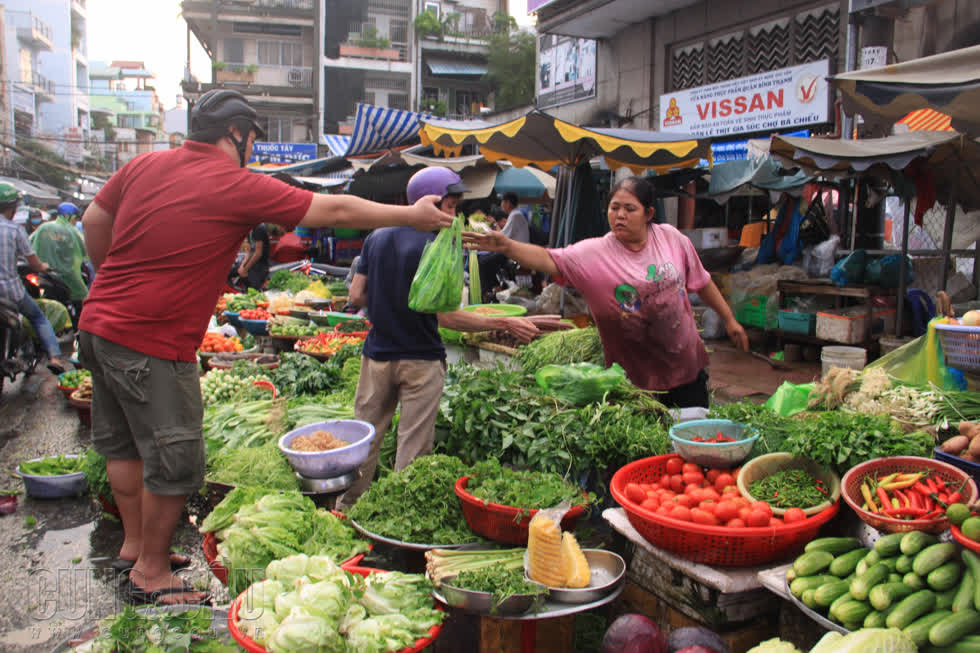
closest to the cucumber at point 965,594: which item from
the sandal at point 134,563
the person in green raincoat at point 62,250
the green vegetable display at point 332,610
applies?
the green vegetable display at point 332,610

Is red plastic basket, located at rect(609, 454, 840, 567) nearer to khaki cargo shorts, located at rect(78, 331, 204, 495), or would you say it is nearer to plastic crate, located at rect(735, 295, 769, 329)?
khaki cargo shorts, located at rect(78, 331, 204, 495)

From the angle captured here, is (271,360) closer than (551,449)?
No

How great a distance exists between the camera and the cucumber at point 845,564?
7.76 ft

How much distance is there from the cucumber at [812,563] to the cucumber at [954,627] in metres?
0.40

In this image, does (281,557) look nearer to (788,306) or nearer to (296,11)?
(788,306)

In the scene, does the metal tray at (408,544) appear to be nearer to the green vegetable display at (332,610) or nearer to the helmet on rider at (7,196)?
the green vegetable display at (332,610)

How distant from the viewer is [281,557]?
2953mm

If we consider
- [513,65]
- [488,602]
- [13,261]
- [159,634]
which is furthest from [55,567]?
[513,65]

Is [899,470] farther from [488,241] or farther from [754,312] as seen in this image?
[754,312]

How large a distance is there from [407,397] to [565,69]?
15485 millimetres

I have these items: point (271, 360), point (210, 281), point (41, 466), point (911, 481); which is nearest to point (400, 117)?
point (271, 360)

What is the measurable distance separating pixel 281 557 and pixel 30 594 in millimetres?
1746

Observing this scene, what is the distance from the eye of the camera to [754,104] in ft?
38.9

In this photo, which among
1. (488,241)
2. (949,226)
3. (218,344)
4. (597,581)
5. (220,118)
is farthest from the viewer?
(218,344)
